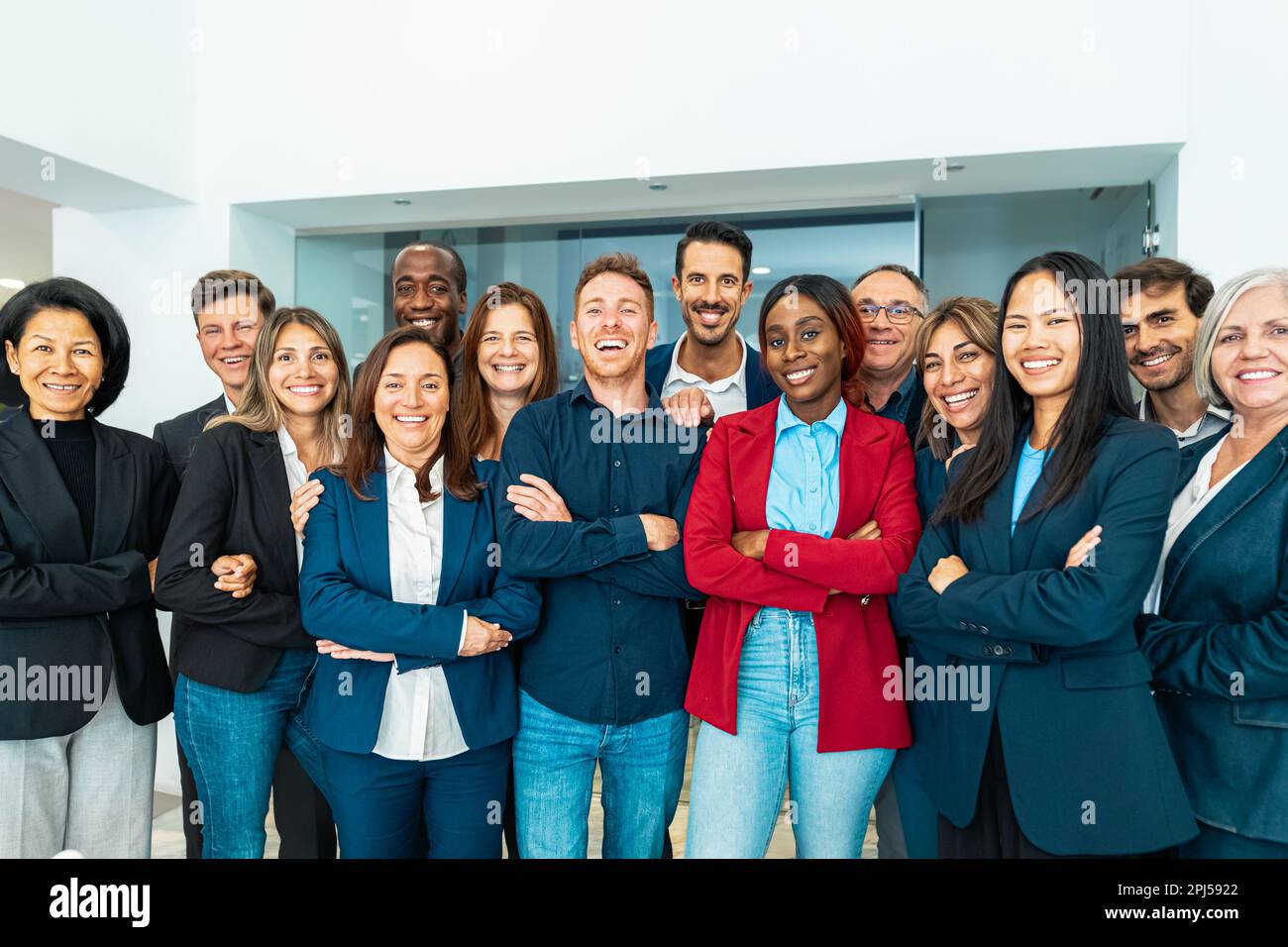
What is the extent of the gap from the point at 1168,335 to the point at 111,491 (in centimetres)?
305

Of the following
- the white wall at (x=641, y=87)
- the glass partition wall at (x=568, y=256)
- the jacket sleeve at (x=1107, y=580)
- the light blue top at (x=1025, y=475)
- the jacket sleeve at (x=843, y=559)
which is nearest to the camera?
the jacket sleeve at (x=1107, y=580)

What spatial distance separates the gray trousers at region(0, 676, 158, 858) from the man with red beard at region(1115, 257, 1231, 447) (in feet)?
10.0

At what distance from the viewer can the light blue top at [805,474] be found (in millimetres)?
2424

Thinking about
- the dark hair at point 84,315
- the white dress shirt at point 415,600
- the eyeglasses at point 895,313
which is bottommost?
the white dress shirt at point 415,600

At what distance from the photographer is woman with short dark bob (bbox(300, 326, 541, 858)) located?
234cm

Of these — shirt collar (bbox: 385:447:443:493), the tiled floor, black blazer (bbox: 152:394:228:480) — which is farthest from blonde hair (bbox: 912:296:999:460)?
black blazer (bbox: 152:394:228:480)

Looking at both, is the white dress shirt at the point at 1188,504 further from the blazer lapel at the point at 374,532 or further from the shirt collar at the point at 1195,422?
the blazer lapel at the point at 374,532

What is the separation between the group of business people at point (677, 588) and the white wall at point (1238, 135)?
66.8 inches

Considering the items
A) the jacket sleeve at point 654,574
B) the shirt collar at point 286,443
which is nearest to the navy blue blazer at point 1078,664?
the jacket sleeve at point 654,574

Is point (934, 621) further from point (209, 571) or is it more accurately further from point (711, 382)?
point (209, 571)

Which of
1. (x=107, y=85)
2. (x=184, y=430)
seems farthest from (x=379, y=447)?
(x=107, y=85)
